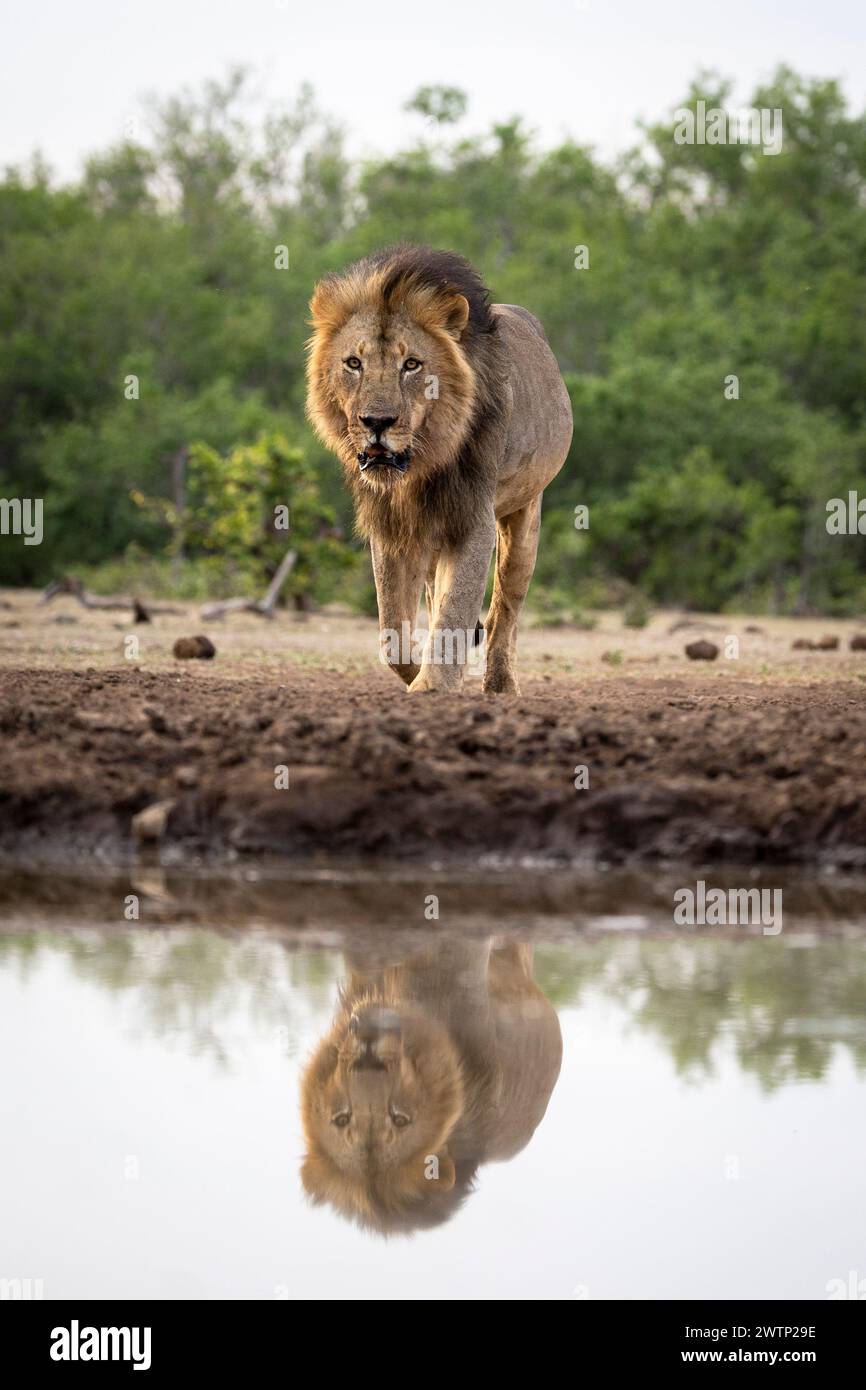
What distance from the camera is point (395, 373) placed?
7414mm

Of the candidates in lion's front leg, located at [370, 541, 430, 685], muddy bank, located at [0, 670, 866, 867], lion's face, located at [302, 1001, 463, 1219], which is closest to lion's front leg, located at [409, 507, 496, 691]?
lion's front leg, located at [370, 541, 430, 685]

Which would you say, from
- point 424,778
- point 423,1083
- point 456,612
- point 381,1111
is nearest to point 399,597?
point 456,612

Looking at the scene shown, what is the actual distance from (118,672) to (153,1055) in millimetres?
5145

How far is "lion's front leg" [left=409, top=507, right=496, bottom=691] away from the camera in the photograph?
7516mm

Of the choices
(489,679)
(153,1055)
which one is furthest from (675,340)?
(153,1055)

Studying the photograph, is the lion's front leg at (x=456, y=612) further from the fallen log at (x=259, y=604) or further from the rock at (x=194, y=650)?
the fallen log at (x=259, y=604)

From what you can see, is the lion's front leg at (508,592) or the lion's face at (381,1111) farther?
the lion's front leg at (508,592)

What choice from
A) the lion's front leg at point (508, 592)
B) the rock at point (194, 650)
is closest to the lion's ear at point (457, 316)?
the lion's front leg at point (508, 592)

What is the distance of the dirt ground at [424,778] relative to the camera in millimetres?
5500

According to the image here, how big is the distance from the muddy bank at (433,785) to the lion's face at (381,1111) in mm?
1673

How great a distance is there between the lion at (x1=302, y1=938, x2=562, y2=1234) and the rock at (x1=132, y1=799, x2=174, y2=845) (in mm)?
1369

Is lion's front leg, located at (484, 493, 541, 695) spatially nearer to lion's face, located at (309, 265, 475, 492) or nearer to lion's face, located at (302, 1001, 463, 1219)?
lion's face, located at (309, 265, 475, 492)

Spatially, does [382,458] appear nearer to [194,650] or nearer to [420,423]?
[420,423]
